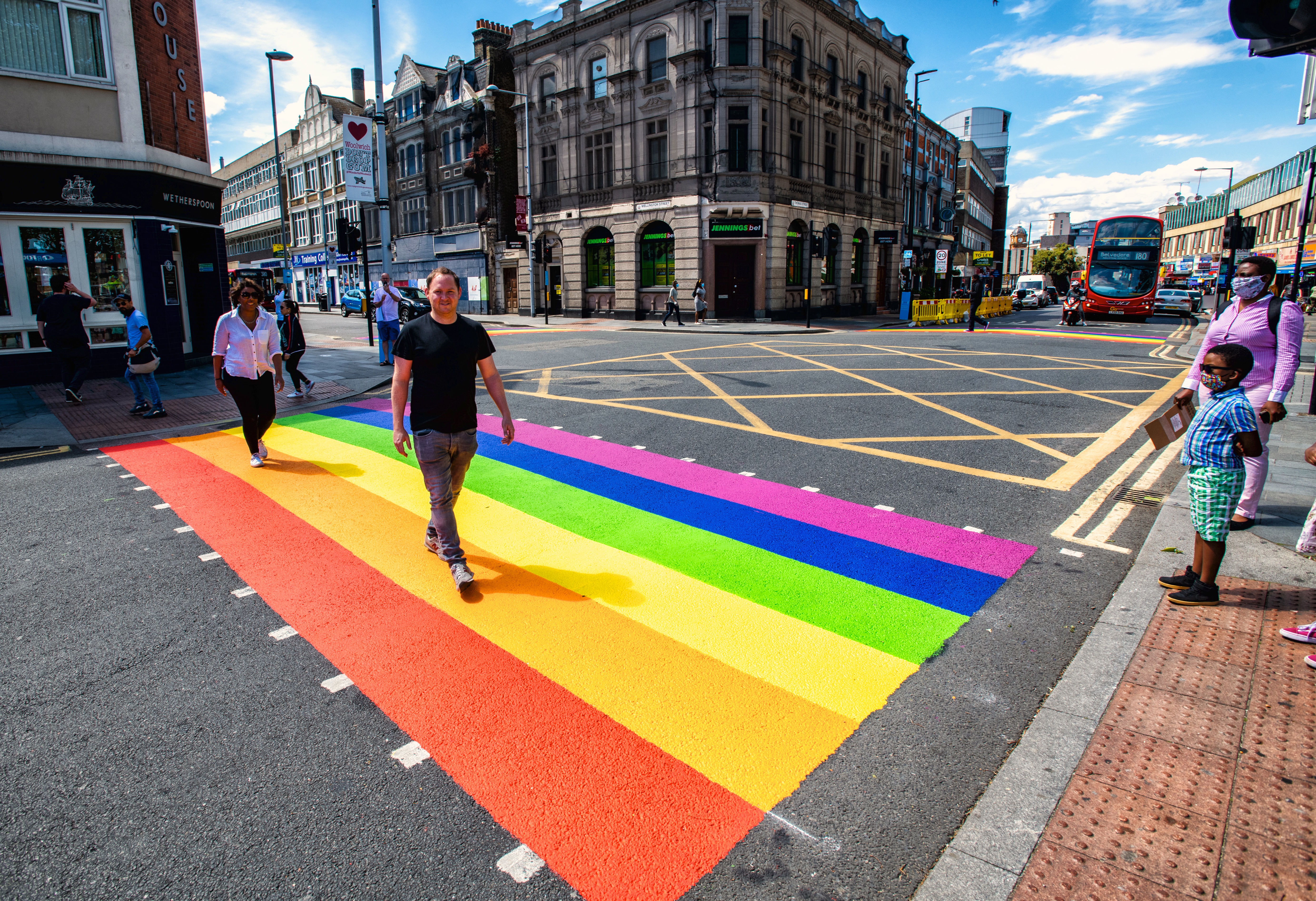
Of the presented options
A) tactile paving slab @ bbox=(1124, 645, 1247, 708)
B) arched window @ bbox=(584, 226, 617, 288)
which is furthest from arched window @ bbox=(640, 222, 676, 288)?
tactile paving slab @ bbox=(1124, 645, 1247, 708)

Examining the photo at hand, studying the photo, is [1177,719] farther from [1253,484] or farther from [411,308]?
[411,308]

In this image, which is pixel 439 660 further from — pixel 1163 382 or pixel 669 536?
pixel 1163 382

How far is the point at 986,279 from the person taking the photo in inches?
1817

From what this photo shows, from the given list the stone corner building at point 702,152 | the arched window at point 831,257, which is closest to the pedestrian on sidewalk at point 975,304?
the stone corner building at point 702,152

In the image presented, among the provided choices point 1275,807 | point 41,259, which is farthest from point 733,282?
point 1275,807

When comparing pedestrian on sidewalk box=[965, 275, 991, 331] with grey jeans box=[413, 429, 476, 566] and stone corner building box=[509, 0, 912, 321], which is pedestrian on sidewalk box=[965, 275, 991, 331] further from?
grey jeans box=[413, 429, 476, 566]

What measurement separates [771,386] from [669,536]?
Result: 24.7 feet

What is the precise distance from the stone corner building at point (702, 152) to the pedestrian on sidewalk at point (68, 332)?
2244 cm

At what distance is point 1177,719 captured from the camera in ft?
10.3

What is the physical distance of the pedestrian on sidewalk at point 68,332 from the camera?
10844mm

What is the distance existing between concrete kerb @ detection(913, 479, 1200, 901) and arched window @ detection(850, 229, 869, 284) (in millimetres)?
36701

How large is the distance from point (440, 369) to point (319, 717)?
2.13 m

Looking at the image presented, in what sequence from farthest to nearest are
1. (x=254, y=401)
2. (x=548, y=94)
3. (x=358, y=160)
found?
(x=548, y=94) → (x=358, y=160) → (x=254, y=401)

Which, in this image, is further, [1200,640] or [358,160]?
[358,160]
